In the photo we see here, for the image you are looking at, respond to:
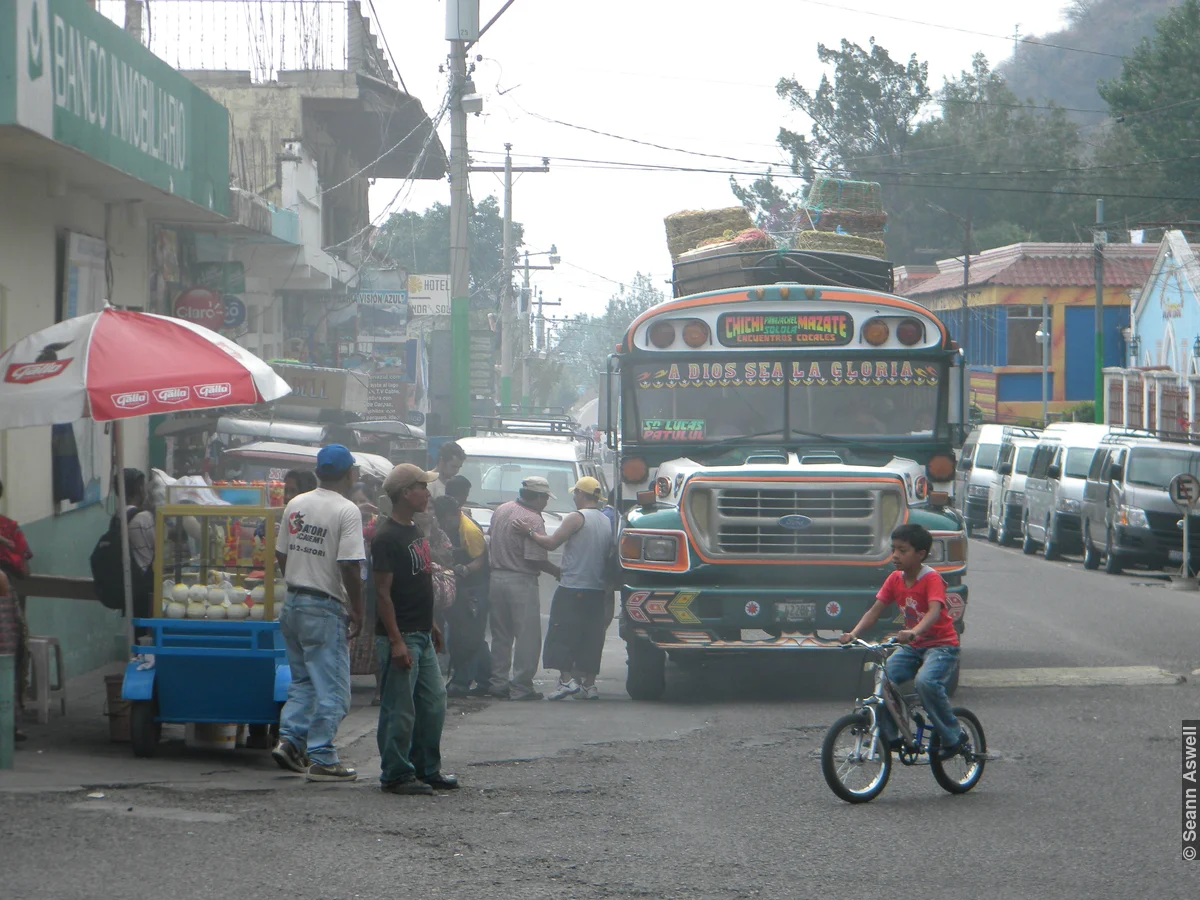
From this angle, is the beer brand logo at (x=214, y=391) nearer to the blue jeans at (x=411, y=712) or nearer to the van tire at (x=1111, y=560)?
the blue jeans at (x=411, y=712)

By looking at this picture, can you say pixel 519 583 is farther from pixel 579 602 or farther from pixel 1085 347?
pixel 1085 347

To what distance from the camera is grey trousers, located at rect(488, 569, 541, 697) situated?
40.2ft

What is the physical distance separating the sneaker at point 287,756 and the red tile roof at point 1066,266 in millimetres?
47288

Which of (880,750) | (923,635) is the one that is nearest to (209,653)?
(880,750)

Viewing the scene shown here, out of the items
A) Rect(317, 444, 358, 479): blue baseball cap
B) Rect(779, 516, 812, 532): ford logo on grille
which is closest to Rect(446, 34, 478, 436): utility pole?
Rect(779, 516, 812, 532): ford logo on grille

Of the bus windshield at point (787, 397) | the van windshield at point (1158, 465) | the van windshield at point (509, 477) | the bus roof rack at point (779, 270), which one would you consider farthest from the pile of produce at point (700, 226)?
the van windshield at point (1158, 465)

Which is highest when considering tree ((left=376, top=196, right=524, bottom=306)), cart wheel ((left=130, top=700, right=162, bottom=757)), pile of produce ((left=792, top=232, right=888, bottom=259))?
tree ((left=376, top=196, right=524, bottom=306))

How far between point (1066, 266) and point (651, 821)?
49222mm

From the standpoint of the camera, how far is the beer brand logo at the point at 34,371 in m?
8.43

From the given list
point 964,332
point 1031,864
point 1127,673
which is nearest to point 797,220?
point 1127,673

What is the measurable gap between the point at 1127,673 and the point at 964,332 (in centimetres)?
3898

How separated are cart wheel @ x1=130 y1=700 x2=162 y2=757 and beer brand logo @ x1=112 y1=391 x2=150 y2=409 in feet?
5.43

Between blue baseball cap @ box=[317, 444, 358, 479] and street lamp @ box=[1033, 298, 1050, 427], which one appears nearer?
blue baseball cap @ box=[317, 444, 358, 479]

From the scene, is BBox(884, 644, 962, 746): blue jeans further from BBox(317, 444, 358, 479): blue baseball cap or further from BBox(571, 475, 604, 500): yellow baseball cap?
BBox(571, 475, 604, 500): yellow baseball cap
